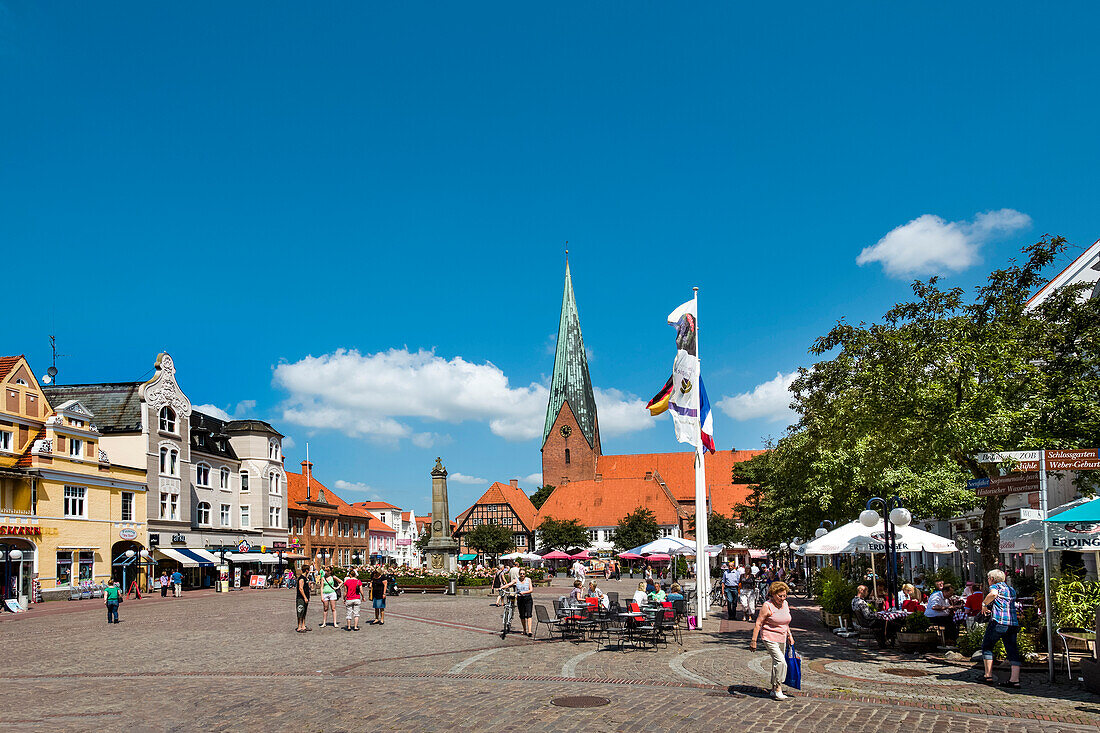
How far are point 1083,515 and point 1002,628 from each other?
1.83 meters

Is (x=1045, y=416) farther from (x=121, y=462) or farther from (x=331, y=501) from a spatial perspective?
(x=331, y=501)

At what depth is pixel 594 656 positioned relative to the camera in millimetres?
16609

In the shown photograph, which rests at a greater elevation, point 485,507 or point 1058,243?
point 1058,243

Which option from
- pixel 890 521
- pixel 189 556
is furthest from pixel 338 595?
pixel 189 556

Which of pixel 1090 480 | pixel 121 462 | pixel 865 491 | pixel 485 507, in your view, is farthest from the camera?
pixel 485 507

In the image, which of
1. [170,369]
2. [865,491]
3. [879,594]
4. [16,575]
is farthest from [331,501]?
[879,594]

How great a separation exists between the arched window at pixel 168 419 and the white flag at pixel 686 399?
4123 centimetres

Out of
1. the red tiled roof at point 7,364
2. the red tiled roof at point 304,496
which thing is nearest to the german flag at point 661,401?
the red tiled roof at point 7,364

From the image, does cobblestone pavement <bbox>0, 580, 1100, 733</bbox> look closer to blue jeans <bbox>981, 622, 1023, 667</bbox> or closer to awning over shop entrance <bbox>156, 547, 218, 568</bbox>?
blue jeans <bbox>981, 622, 1023, 667</bbox>

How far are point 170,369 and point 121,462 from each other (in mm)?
6905

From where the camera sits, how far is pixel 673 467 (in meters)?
131

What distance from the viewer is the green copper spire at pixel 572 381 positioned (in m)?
120

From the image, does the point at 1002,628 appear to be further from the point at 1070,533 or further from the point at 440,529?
the point at 440,529

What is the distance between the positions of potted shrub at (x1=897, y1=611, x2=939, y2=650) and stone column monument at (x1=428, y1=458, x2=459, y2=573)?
122 feet
